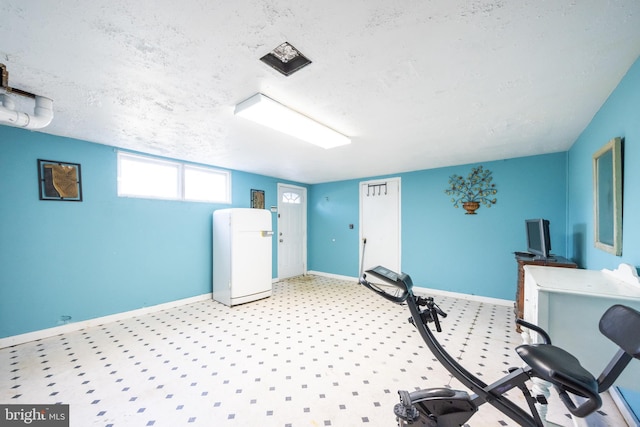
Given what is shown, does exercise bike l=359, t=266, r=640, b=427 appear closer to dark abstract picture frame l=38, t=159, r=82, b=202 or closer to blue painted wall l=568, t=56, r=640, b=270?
blue painted wall l=568, t=56, r=640, b=270

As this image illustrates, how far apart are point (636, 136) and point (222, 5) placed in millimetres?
2566

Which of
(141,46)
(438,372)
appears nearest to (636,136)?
(438,372)

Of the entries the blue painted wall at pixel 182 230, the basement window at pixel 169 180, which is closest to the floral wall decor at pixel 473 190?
the blue painted wall at pixel 182 230

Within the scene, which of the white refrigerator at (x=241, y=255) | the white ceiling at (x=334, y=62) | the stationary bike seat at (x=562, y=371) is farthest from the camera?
the white refrigerator at (x=241, y=255)

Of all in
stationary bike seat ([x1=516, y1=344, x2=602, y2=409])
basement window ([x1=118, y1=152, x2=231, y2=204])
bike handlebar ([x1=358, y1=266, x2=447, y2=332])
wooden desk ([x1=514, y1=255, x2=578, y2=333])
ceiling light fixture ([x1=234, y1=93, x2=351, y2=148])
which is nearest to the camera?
stationary bike seat ([x1=516, y1=344, x2=602, y2=409])

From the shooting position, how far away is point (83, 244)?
122 inches

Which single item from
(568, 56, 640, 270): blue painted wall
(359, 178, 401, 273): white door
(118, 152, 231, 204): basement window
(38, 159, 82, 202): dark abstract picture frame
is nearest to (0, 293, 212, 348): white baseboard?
(38, 159, 82, 202): dark abstract picture frame

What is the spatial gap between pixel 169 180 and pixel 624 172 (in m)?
5.19

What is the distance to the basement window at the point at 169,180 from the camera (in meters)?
3.55

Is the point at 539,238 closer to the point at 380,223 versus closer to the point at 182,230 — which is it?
the point at 380,223

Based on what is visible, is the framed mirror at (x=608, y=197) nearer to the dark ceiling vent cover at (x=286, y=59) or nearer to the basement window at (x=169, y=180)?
the dark ceiling vent cover at (x=286, y=59)

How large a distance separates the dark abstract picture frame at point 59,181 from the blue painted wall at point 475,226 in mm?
4734

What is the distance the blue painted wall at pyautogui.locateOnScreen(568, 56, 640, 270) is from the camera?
1.55 meters

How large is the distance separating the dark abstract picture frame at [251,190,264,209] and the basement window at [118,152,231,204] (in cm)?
54
